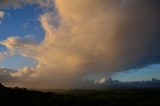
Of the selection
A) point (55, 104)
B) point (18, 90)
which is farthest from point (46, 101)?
point (18, 90)

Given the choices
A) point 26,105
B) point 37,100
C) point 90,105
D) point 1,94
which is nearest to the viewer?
point 26,105

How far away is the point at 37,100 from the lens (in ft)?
483

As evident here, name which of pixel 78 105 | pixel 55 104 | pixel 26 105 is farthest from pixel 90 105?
pixel 26 105

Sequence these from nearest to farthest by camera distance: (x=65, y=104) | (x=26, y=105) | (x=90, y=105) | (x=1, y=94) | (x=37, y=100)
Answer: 1. (x=26, y=105)
2. (x=1, y=94)
3. (x=37, y=100)
4. (x=65, y=104)
5. (x=90, y=105)

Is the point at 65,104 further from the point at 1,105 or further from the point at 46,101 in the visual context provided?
the point at 1,105

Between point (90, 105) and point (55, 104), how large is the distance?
30.4 meters

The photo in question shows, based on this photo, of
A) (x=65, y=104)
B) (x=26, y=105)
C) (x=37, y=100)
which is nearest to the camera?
(x=26, y=105)

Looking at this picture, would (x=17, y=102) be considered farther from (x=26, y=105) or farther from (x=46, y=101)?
(x=46, y=101)

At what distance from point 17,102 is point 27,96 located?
21392 mm

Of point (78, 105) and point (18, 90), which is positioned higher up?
point (18, 90)

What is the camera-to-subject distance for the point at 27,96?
149375mm

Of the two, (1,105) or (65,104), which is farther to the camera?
(65,104)

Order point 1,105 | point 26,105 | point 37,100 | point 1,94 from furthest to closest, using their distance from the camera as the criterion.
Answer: point 37,100
point 1,94
point 26,105
point 1,105

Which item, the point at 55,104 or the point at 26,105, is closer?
the point at 26,105
